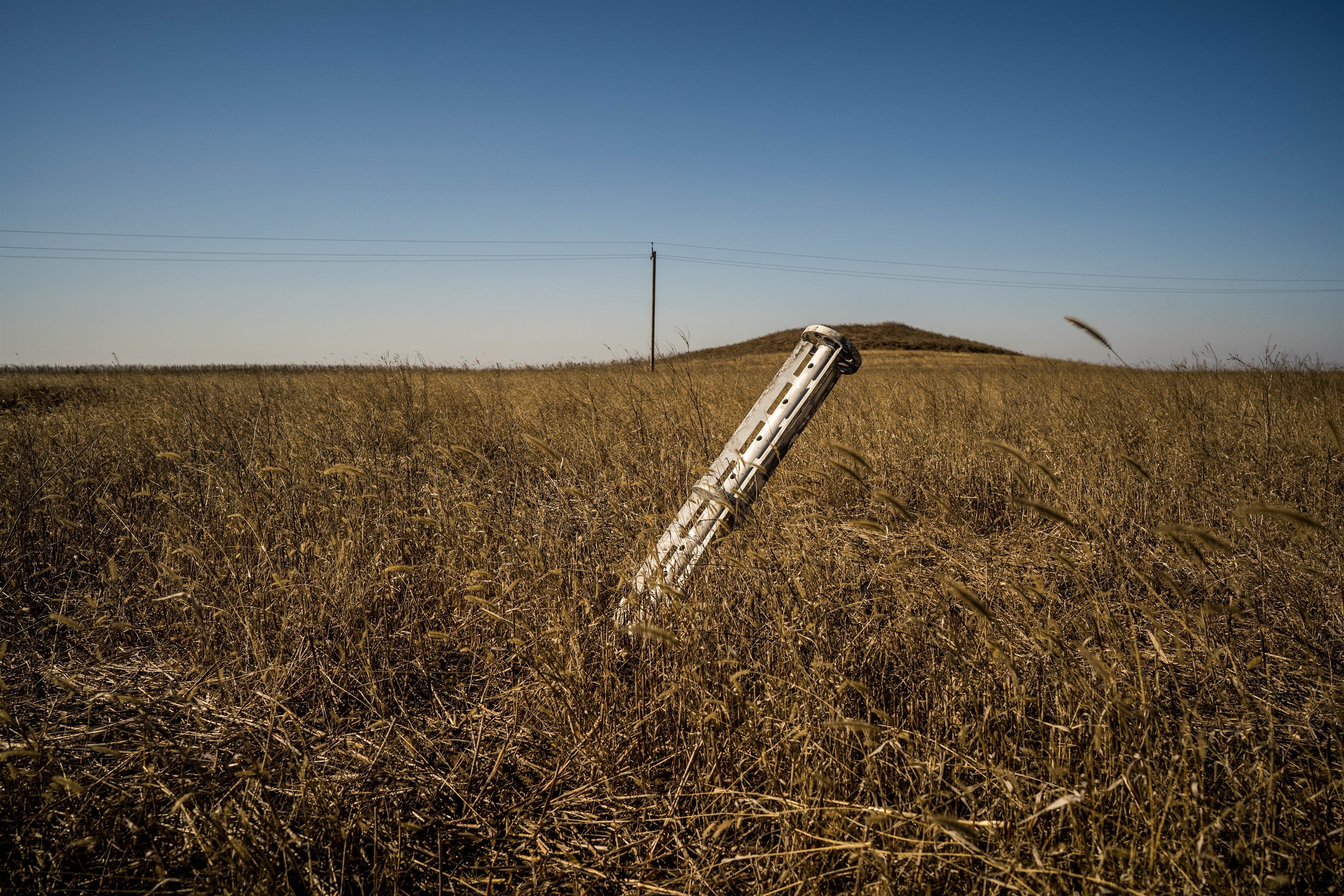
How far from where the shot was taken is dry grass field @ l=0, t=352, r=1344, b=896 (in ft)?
3.29

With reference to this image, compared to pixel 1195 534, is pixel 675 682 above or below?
below

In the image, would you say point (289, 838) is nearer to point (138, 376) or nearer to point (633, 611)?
point (633, 611)

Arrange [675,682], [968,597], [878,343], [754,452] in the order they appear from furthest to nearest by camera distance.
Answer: [878,343] < [754,452] < [675,682] < [968,597]

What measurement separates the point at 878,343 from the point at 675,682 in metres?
29.8

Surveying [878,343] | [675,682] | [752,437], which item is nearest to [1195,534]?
[675,682]

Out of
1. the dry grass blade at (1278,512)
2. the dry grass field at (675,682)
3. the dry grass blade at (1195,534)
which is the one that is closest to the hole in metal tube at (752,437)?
the dry grass field at (675,682)

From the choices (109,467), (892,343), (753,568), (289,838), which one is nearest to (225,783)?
(289,838)

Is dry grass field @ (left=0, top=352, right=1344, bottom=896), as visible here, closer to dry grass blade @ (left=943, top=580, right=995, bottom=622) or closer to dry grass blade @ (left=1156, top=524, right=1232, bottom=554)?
dry grass blade @ (left=943, top=580, right=995, bottom=622)

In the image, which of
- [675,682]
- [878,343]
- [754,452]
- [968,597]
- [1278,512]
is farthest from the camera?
[878,343]

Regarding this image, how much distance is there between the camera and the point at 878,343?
1125 inches

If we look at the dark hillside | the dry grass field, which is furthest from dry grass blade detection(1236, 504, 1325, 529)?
the dark hillside

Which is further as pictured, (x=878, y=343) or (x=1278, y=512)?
(x=878, y=343)

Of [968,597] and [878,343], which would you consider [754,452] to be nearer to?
[968,597]

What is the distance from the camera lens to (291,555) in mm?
2123
